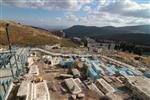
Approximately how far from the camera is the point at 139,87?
1315 inches

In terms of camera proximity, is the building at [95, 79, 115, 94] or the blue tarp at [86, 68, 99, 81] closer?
the building at [95, 79, 115, 94]

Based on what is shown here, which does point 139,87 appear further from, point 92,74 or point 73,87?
point 73,87

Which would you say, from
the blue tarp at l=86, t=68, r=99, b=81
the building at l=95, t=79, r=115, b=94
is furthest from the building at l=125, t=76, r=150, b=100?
the blue tarp at l=86, t=68, r=99, b=81

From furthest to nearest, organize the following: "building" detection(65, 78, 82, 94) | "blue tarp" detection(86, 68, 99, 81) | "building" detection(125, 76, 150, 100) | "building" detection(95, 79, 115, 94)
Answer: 1. "blue tarp" detection(86, 68, 99, 81)
2. "building" detection(95, 79, 115, 94)
3. "building" detection(65, 78, 82, 94)
4. "building" detection(125, 76, 150, 100)

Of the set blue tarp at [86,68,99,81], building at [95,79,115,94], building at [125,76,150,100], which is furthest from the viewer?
blue tarp at [86,68,99,81]

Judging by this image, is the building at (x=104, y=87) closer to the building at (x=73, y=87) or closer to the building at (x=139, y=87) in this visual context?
the building at (x=139, y=87)

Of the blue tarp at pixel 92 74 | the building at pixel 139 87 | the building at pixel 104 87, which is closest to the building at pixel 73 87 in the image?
the building at pixel 104 87

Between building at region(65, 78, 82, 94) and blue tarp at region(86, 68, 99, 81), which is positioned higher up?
blue tarp at region(86, 68, 99, 81)

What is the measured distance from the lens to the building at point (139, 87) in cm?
3136

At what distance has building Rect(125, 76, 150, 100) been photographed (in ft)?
103

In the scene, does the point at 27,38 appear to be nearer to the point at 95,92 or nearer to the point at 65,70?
the point at 65,70

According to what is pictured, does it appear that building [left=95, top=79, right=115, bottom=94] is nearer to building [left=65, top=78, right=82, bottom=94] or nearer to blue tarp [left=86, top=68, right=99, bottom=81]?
blue tarp [left=86, top=68, right=99, bottom=81]

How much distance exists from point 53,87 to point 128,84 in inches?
523

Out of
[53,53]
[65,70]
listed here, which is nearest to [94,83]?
[65,70]
